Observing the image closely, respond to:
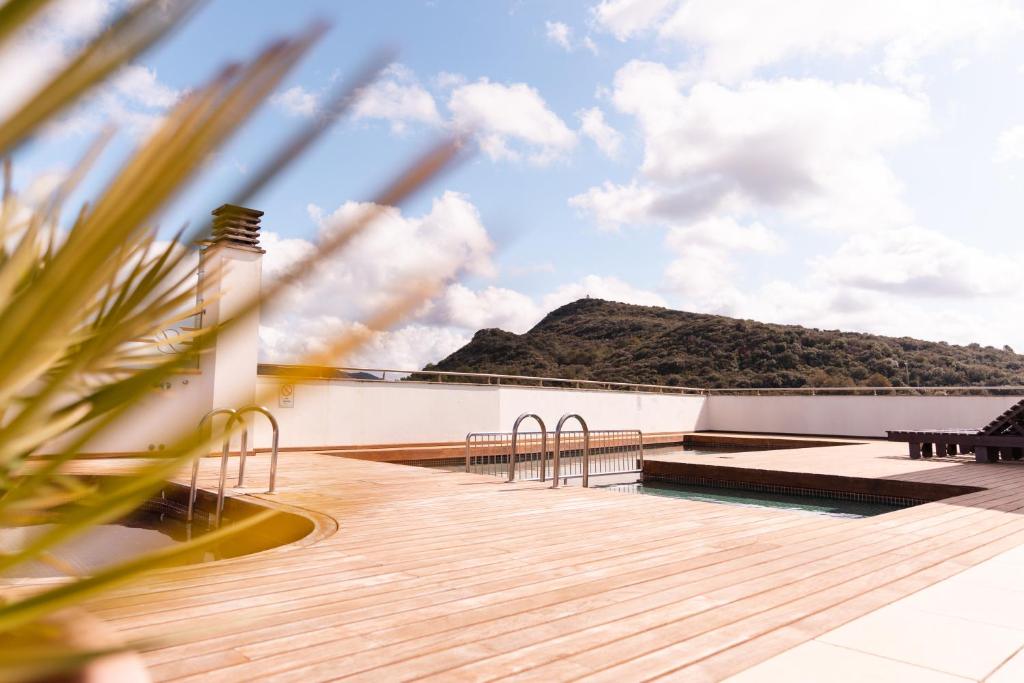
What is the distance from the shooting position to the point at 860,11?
21.1 ft

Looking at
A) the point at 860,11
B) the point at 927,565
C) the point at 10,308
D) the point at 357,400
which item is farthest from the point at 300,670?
the point at 357,400

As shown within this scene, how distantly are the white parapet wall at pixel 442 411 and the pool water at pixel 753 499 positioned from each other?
3.15 m

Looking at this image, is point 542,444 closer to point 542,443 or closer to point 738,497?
point 542,443

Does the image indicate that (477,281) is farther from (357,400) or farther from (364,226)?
(357,400)

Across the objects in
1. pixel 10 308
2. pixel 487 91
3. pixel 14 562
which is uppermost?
pixel 487 91

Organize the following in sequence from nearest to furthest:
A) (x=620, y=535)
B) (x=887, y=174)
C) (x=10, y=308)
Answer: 1. (x=10, y=308)
2. (x=620, y=535)
3. (x=887, y=174)

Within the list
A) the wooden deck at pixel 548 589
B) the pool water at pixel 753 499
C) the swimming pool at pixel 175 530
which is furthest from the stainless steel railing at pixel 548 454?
the wooden deck at pixel 548 589

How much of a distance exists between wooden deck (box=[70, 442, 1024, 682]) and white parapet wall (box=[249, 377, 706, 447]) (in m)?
3.95

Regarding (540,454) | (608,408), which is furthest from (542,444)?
(608,408)

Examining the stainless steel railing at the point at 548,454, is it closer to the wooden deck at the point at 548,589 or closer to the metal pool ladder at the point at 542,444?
the metal pool ladder at the point at 542,444

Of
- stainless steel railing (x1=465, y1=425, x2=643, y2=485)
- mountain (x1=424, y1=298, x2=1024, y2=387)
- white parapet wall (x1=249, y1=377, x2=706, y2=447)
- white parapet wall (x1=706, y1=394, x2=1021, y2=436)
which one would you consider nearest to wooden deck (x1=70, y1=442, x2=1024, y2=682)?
white parapet wall (x1=249, y1=377, x2=706, y2=447)

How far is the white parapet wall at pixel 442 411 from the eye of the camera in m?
9.23

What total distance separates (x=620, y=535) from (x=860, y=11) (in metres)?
5.89

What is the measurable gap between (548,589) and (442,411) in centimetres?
857
